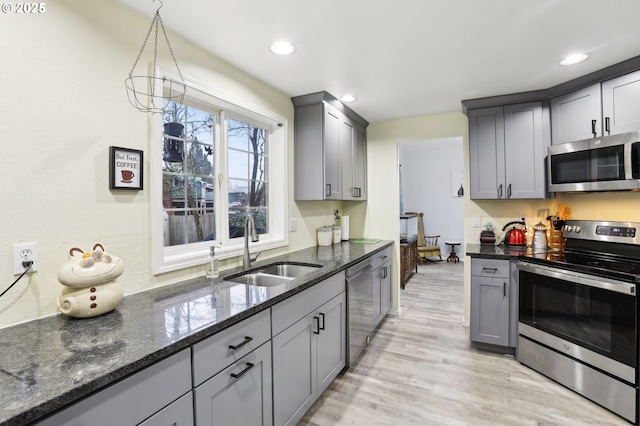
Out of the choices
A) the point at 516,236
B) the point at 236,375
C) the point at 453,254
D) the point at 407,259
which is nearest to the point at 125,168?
the point at 236,375

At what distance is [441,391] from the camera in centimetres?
227

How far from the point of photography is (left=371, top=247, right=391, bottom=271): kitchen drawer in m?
3.09

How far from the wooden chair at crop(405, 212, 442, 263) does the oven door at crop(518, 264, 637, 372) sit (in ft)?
13.6

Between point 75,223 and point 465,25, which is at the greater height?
point 465,25

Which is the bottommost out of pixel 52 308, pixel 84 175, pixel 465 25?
pixel 52 308

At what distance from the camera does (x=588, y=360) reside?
2131 mm

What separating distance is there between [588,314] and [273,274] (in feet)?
7.24

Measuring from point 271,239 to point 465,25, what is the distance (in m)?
2.07

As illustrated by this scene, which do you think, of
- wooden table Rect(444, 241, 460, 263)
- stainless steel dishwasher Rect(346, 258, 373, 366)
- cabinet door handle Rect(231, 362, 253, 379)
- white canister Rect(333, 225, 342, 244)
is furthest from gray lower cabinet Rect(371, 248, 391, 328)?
wooden table Rect(444, 241, 460, 263)

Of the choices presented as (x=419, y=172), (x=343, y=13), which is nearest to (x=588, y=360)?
(x=343, y=13)

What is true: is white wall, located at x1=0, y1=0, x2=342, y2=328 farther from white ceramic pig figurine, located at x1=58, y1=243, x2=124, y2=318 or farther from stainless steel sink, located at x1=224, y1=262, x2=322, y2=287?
stainless steel sink, located at x1=224, y1=262, x2=322, y2=287

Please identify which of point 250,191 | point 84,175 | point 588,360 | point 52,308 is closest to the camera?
point 52,308

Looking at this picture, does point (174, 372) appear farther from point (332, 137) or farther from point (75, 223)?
point (332, 137)

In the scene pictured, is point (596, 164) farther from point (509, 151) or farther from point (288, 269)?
point (288, 269)
